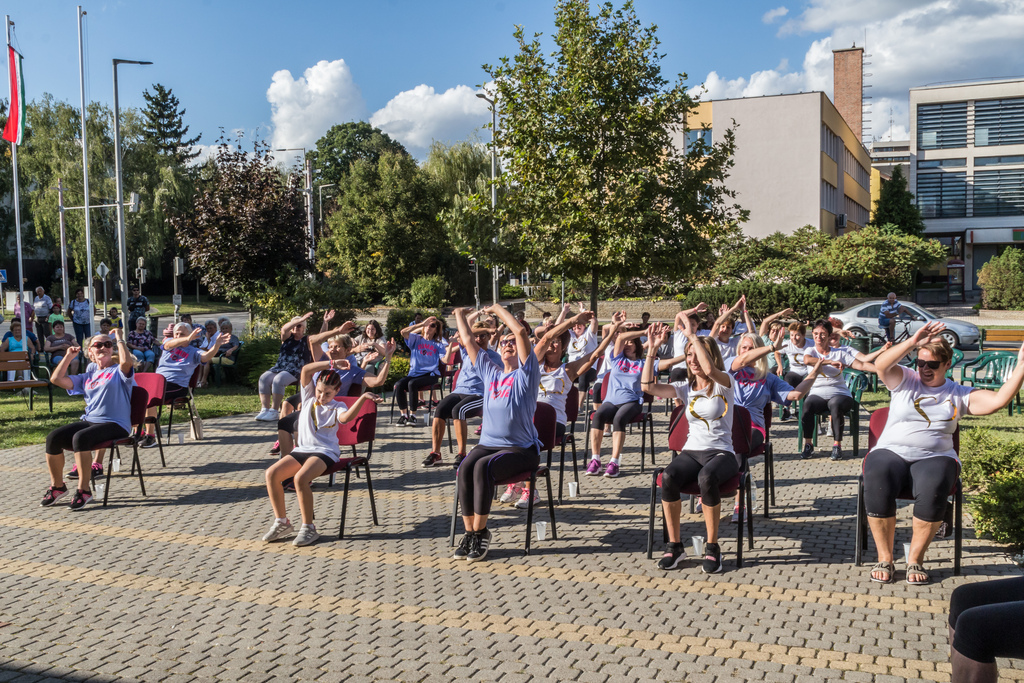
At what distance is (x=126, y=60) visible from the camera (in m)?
25.1

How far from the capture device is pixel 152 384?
9.33 meters

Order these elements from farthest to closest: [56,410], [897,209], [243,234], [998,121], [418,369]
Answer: [998,121]
[897,209]
[243,234]
[56,410]
[418,369]

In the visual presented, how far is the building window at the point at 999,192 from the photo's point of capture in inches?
2345

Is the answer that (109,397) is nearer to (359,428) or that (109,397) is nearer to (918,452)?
(359,428)

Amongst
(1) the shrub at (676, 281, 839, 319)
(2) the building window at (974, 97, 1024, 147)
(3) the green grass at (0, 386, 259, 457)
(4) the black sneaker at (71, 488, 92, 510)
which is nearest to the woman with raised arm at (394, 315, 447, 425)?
(3) the green grass at (0, 386, 259, 457)

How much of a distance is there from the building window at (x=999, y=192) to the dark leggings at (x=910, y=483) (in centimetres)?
6348

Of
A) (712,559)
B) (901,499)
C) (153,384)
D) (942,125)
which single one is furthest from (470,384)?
(942,125)

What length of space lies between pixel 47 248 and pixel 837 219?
47342 millimetres

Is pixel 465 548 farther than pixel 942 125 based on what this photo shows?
No

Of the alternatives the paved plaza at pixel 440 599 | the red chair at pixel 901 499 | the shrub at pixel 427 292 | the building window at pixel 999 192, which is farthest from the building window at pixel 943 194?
the red chair at pixel 901 499

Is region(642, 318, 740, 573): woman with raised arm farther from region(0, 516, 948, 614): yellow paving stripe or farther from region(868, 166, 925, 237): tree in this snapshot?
region(868, 166, 925, 237): tree

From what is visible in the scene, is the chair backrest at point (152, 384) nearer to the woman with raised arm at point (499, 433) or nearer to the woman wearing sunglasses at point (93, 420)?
the woman wearing sunglasses at point (93, 420)

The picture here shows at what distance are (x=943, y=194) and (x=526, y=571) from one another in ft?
210

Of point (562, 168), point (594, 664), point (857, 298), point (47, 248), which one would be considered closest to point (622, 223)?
point (562, 168)
